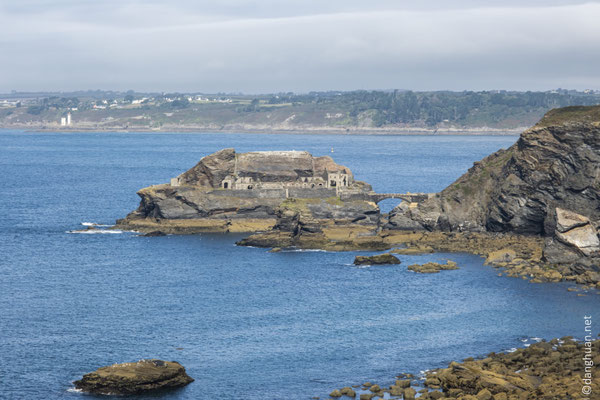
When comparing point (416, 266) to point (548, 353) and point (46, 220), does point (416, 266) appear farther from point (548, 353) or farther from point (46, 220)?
point (46, 220)

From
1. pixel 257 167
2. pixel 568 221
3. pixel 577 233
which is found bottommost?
pixel 577 233

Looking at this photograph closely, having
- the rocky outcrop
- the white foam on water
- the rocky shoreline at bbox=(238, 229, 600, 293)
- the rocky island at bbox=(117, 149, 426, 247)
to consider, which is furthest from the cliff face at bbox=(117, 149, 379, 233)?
the rocky outcrop

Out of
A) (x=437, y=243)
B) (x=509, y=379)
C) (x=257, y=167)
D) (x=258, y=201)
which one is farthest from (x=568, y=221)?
(x=257, y=167)

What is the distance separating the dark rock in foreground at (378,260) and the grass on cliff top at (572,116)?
27276 millimetres

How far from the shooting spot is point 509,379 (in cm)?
5825

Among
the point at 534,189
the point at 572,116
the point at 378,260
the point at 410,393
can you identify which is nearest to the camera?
the point at 410,393

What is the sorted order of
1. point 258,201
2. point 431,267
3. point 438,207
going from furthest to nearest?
point 258,201 < point 438,207 < point 431,267

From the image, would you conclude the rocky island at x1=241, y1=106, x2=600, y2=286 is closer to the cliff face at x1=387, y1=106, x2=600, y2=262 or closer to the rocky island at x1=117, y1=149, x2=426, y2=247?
the cliff face at x1=387, y1=106, x2=600, y2=262

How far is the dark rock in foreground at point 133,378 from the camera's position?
59.4 m

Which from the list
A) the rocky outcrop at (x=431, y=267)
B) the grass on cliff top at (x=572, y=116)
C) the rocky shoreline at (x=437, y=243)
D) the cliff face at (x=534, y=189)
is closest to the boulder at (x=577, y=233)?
the cliff face at (x=534, y=189)

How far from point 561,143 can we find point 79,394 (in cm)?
7127

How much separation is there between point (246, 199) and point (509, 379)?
7341cm

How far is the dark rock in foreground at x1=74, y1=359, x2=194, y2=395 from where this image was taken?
59375mm

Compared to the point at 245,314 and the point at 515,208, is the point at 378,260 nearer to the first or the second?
the point at 515,208
